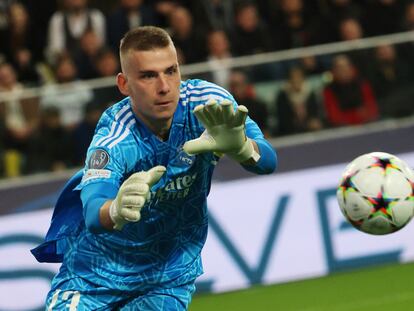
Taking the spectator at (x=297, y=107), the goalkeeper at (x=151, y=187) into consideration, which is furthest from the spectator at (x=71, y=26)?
the goalkeeper at (x=151, y=187)

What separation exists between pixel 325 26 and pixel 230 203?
3.16m

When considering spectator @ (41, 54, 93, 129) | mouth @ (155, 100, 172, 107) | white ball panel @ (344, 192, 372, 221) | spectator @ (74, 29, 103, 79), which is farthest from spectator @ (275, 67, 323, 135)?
mouth @ (155, 100, 172, 107)

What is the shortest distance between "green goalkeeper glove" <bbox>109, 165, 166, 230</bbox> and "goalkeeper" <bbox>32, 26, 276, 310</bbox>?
0.47 ft

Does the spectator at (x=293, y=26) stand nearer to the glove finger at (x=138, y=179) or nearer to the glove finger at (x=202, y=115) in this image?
the glove finger at (x=202, y=115)

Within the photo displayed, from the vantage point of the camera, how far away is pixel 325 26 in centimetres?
1291

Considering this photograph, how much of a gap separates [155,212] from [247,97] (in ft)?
17.6

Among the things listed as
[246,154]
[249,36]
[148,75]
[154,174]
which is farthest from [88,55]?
[154,174]

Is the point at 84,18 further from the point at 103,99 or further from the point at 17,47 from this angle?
the point at 103,99

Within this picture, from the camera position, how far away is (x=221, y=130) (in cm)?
522

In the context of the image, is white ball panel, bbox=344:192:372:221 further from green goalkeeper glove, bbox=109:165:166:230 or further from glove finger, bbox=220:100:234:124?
green goalkeeper glove, bbox=109:165:166:230

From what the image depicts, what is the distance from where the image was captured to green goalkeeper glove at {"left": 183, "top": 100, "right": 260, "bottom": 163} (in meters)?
5.11

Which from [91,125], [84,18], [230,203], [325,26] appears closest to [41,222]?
[91,125]

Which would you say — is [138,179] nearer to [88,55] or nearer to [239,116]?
[239,116]

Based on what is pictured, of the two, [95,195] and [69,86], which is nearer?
[95,195]
